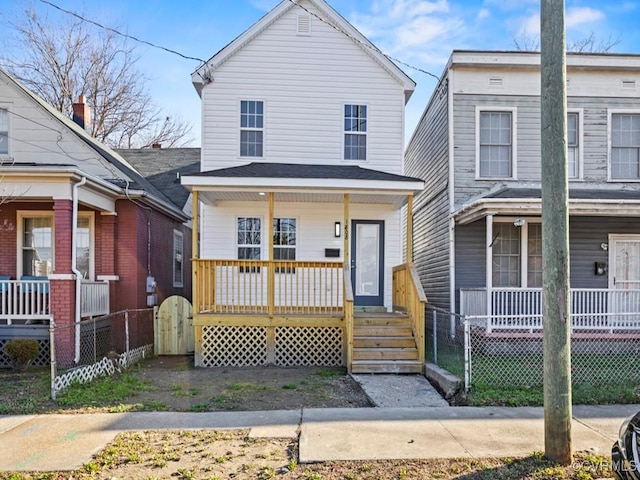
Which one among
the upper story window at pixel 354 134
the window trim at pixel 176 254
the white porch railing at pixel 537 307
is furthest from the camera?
the window trim at pixel 176 254

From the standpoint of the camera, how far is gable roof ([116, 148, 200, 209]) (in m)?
15.7

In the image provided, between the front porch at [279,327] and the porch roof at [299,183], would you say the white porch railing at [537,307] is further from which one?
the porch roof at [299,183]

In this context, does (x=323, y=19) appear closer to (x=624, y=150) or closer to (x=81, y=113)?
(x=81, y=113)

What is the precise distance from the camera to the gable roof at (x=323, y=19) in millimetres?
11836

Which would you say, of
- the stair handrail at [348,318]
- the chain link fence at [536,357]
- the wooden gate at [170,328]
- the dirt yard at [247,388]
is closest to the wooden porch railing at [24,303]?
the dirt yard at [247,388]

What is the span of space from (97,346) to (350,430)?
23.7ft

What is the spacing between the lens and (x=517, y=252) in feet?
38.0

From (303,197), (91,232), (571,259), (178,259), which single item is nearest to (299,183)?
(303,197)

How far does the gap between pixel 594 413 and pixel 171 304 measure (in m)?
9.08

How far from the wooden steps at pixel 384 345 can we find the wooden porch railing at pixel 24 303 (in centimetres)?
601

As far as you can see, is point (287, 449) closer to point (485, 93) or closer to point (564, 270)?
point (564, 270)

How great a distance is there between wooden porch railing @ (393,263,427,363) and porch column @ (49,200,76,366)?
261 inches

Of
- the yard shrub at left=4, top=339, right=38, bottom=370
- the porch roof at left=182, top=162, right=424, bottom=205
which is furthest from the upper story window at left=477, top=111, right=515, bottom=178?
the yard shrub at left=4, top=339, right=38, bottom=370

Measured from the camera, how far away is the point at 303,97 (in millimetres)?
12117
